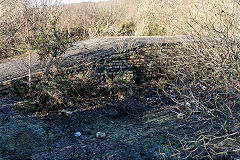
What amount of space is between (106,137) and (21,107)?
73.4 inches

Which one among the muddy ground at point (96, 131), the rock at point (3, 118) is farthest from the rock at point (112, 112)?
the rock at point (3, 118)

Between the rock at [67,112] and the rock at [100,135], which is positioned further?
the rock at [67,112]

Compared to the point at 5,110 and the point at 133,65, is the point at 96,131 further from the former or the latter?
the point at 133,65

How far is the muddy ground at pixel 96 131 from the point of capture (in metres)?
2.88

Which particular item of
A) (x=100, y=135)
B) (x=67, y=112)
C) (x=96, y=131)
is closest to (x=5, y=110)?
(x=67, y=112)

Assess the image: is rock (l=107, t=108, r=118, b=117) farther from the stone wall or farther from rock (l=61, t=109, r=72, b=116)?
the stone wall

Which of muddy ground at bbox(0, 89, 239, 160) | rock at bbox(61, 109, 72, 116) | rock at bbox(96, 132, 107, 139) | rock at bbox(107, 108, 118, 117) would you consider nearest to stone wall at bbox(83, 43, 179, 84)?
muddy ground at bbox(0, 89, 239, 160)

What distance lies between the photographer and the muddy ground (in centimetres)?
288

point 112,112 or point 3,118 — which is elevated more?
point 3,118

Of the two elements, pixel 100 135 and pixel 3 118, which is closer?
pixel 100 135

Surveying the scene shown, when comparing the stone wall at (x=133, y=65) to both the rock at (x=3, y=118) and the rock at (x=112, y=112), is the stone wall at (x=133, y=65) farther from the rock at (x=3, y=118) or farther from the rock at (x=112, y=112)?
the rock at (x=3, y=118)

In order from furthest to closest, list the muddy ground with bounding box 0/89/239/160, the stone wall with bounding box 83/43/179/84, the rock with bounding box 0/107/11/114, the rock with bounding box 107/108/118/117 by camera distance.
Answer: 1. the stone wall with bounding box 83/43/179/84
2. the rock with bounding box 107/108/118/117
3. the rock with bounding box 0/107/11/114
4. the muddy ground with bounding box 0/89/239/160

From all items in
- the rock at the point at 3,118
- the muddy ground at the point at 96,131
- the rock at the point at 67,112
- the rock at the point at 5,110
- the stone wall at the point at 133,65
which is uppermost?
the stone wall at the point at 133,65

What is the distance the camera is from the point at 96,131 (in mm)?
3574
